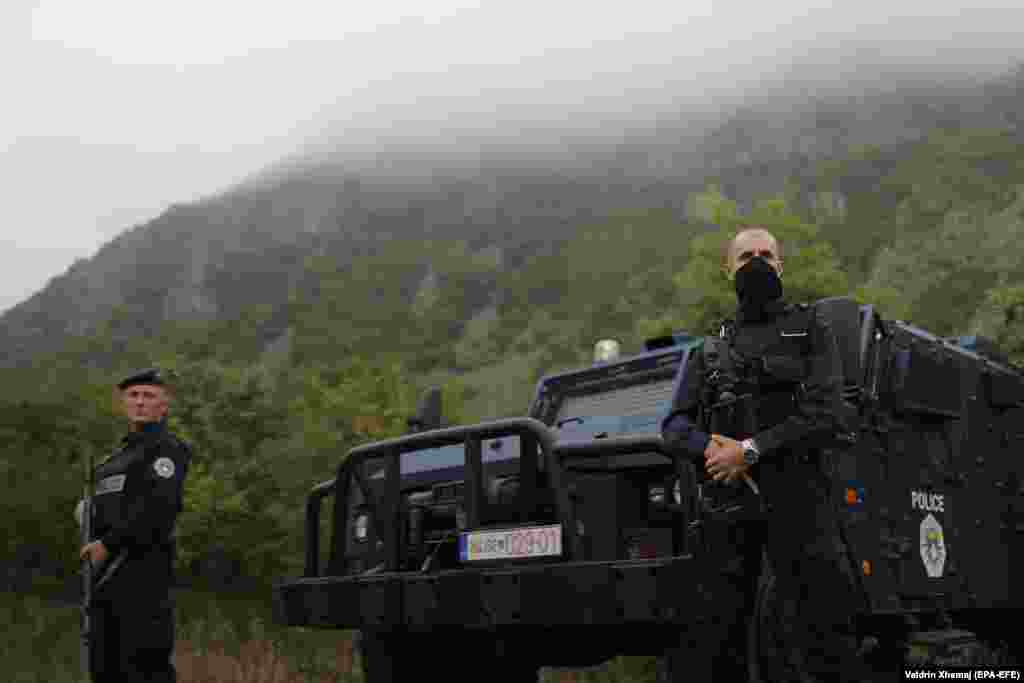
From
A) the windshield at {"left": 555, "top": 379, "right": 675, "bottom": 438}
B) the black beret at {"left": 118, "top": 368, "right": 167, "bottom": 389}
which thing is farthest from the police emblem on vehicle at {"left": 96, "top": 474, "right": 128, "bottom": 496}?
the windshield at {"left": 555, "top": 379, "right": 675, "bottom": 438}

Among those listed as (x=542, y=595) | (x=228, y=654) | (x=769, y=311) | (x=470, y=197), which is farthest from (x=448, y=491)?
Result: (x=470, y=197)

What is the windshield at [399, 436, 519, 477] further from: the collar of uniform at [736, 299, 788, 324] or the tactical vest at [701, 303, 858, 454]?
the collar of uniform at [736, 299, 788, 324]

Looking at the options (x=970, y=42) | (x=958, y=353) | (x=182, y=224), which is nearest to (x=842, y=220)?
(x=958, y=353)

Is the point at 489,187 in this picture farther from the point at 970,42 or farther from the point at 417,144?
the point at 970,42

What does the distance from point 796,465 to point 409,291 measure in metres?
122

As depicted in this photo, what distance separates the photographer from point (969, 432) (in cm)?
656

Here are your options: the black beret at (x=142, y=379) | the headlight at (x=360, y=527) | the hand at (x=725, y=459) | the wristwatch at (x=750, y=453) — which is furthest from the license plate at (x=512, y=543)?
the black beret at (x=142, y=379)

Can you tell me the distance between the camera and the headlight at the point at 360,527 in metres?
5.81

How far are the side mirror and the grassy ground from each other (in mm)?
2299

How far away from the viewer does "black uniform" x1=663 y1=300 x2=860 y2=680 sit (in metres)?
3.92

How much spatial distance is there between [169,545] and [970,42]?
175 m

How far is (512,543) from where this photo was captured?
452cm

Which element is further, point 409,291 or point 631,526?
point 409,291

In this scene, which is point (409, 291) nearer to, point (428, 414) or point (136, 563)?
point (428, 414)
